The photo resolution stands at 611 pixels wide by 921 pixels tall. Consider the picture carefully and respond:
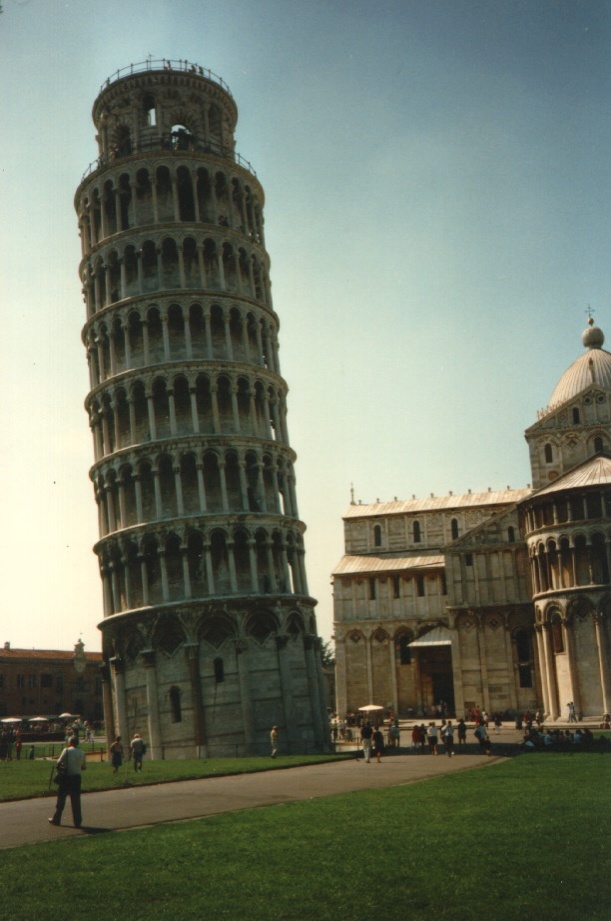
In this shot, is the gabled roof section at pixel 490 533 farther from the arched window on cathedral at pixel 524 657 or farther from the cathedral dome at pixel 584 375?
the cathedral dome at pixel 584 375

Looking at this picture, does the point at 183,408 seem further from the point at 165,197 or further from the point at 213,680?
the point at 213,680

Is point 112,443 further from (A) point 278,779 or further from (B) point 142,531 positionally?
(A) point 278,779

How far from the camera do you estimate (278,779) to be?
3244 cm

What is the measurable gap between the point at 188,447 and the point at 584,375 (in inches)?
1734

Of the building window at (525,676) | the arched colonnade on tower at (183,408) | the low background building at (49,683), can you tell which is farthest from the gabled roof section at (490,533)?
the low background building at (49,683)

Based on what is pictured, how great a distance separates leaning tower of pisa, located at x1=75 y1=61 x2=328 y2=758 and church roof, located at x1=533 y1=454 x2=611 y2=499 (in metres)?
21.9

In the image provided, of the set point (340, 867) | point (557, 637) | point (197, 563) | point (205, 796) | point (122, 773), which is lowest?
point (122, 773)

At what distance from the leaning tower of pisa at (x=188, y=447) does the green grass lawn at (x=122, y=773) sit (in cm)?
764

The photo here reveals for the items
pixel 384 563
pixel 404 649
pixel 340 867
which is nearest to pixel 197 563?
pixel 340 867

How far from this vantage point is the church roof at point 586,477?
67.9 m

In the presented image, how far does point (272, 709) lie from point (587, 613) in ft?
85.5

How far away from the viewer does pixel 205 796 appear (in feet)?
87.4

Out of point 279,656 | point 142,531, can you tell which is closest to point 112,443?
point 142,531

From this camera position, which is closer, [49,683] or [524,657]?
[524,657]
